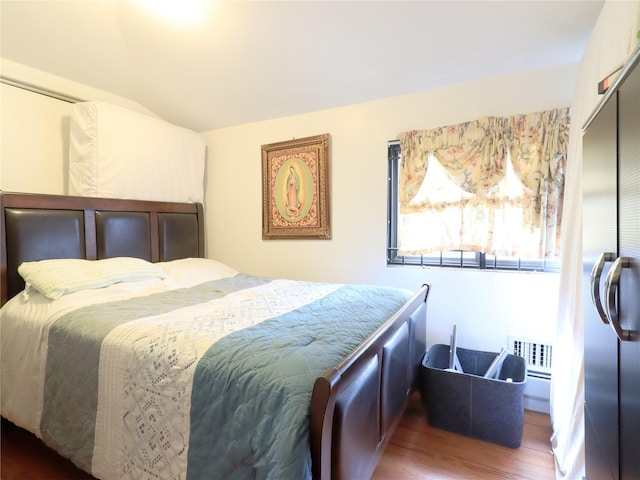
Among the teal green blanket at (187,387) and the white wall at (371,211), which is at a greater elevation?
the white wall at (371,211)

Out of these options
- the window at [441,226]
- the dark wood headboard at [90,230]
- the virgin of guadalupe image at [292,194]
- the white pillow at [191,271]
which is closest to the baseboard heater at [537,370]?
the window at [441,226]

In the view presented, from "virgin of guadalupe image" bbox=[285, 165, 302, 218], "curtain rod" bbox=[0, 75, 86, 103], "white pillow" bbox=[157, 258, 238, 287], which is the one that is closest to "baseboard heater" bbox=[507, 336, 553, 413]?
"virgin of guadalupe image" bbox=[285, 165, 302, 218]

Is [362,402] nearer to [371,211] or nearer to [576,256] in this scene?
[576,256]

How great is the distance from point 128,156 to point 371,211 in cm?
212

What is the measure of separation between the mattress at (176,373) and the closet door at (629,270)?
73 cm

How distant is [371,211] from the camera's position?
268 cm

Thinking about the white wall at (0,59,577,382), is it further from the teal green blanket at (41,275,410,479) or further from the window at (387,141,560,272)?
the teal green blanket at (41,275,410,479)

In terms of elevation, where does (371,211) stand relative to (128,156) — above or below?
below

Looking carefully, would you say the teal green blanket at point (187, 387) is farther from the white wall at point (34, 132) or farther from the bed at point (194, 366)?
the white wall at point (34, 132)

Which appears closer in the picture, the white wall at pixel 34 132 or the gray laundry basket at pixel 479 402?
the gray laundry basket at pixel 479 402

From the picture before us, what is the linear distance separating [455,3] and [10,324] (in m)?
3.05

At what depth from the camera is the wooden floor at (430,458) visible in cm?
158

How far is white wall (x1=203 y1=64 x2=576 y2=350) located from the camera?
2.15 metres

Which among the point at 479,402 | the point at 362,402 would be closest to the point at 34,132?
the point at 362,402
